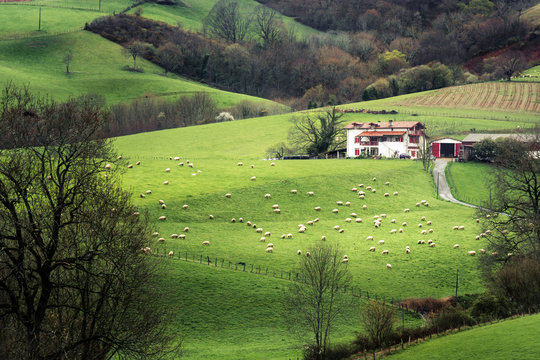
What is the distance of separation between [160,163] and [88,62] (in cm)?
11702

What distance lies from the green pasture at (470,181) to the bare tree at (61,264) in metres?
61.7

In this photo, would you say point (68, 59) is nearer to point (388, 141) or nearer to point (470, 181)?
point (388, 141)

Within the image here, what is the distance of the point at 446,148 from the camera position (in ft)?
395

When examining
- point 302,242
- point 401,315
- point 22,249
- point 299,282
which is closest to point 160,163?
point 302,242

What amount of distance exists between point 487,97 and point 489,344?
138m

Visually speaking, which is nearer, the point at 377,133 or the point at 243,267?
the point at 243,267

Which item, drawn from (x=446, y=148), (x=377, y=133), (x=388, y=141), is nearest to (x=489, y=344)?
(x=388, y=141)

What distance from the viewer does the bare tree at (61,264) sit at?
1212 inches

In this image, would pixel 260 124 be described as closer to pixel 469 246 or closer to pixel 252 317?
pixel 469 246

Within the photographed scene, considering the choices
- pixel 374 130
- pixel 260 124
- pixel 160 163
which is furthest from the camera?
pixel 260 124

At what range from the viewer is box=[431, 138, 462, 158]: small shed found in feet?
393

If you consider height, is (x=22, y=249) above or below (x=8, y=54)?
below

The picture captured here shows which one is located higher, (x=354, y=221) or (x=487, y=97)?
(x=487, y=97)

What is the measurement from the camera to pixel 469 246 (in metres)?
67.1
